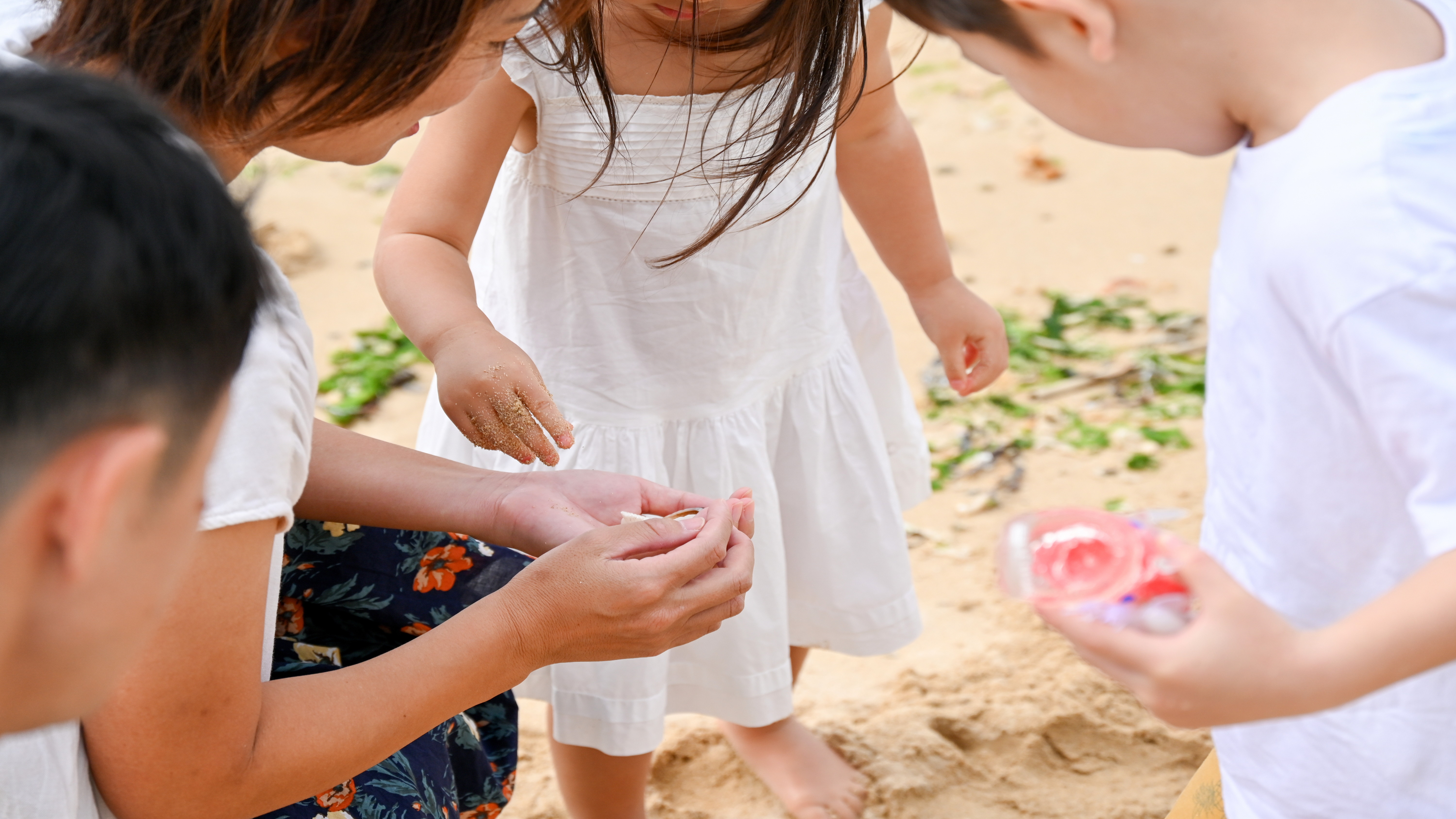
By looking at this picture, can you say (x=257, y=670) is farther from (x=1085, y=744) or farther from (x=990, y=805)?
(x=1085, y=744)

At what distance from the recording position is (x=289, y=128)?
134 cm

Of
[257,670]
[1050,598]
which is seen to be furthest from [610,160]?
[1050,598]

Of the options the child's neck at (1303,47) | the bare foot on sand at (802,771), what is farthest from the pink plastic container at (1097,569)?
the bare foot on sand at (802,771)

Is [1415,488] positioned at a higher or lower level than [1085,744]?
higher

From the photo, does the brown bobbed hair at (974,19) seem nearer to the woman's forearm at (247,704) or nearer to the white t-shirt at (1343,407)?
the white t-shirt at (1343,407)

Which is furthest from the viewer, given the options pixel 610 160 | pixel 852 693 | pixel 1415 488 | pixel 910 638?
pixel 852 693

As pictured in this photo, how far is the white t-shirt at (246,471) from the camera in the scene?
3.98ft

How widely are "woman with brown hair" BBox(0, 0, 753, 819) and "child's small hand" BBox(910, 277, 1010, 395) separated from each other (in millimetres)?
936

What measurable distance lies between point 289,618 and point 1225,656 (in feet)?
3.99

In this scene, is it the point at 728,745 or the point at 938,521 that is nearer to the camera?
the point at 728,745

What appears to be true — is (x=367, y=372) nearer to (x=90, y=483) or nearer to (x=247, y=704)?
(x=247, y=704)

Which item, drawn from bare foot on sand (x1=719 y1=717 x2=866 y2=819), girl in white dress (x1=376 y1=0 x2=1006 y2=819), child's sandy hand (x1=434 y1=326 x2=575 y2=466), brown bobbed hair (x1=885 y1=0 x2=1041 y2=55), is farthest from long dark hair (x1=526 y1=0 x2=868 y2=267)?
bare foot on sand (x1=719 y1=717 x2=866 y2=819)

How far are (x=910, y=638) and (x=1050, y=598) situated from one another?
121cm

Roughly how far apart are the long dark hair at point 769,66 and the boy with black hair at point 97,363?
0.99m
